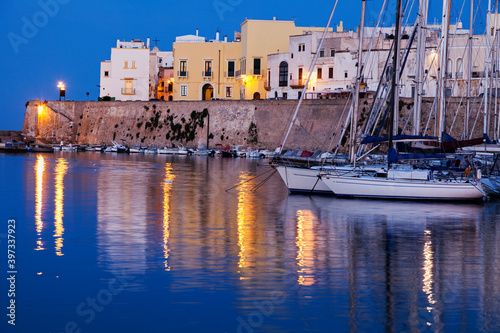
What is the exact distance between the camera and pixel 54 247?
1528cm

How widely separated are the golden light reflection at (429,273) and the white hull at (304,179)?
1027 cm

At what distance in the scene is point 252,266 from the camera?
13484mm

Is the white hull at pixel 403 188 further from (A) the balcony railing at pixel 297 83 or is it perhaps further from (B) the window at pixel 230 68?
(B) the window at pixel 230 68

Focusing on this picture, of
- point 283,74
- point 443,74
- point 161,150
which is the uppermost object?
point 283,74

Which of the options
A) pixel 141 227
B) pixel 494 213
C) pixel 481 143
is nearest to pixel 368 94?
pixel 481 143

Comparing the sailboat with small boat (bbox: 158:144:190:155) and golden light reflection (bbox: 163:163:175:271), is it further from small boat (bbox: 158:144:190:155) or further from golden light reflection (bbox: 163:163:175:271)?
small boat (bbox: 158:144:190:155)

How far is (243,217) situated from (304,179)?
6.87 m

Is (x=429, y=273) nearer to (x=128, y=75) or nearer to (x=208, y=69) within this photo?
(x=208, y=69)

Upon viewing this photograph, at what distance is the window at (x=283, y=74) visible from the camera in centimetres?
6984

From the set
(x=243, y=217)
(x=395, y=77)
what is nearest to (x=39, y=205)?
(x=243, y=217)

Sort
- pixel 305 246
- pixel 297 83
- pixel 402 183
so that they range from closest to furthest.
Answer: pixel 305 246 < pixel 402 183 < pixel 297 83

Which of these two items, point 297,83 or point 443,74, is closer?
point 443,74

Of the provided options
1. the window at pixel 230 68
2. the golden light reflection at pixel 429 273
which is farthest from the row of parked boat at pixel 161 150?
the golden light reflection at pixel 429 273

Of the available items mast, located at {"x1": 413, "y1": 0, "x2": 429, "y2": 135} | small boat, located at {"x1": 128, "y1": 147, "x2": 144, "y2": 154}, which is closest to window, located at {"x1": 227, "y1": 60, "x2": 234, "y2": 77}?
small boat, located at {"x1": 128, "y1": 147, "x2": 144, "y2": 154}
